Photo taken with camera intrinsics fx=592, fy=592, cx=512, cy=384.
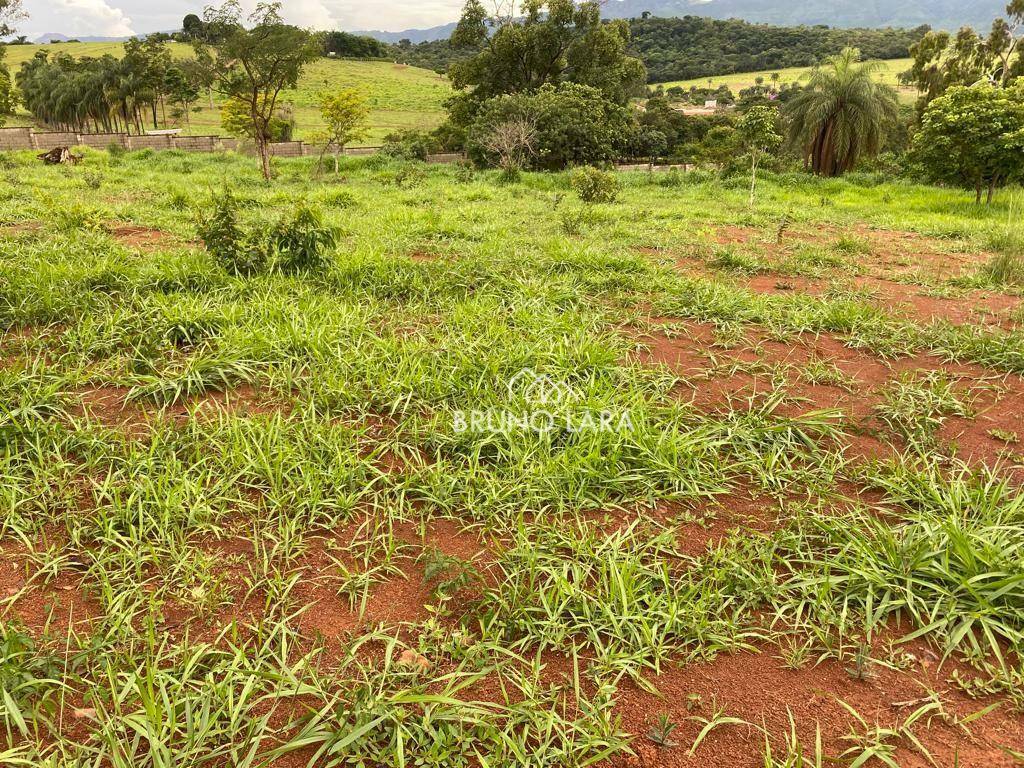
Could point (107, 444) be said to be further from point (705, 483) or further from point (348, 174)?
point (348, 174)

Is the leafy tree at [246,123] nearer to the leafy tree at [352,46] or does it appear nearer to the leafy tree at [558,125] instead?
the leafy tree at [558,125]

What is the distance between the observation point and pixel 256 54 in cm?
1678

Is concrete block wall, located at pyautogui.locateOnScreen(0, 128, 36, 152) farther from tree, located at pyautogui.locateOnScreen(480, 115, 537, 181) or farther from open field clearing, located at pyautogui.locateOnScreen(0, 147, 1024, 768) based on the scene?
open field clearing, located at pyautogui.locateOnScreen(0, 147, 1024, 768)

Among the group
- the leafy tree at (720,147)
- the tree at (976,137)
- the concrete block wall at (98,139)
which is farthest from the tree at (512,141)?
the concrete block wall at (98,139)

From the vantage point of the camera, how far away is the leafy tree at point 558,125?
25.9 meters

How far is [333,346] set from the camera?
3842 mm

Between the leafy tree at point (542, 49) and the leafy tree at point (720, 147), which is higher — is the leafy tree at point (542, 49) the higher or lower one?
the higher one

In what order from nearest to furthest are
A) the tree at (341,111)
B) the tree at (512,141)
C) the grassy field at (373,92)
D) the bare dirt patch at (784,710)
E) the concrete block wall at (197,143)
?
the bare dirt patch at (784,710) < the tree at (512,141) < the tree at (341,111) < the concrete block wall at (197,143) < the grassy field at (373,92)

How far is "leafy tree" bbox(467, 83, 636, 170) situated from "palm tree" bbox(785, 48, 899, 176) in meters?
8.27

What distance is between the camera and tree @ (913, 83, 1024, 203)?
12508mm

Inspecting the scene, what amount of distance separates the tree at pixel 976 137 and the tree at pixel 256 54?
657 inches

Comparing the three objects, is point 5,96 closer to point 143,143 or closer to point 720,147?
point 143,143

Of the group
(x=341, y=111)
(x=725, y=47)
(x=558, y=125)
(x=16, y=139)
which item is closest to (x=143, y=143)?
(x=16, y=139)

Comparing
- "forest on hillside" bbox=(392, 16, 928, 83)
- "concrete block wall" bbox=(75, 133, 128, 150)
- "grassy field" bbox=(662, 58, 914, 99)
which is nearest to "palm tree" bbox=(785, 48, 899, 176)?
"concrete block wall" bbox=(75, 133, 128, 150)
